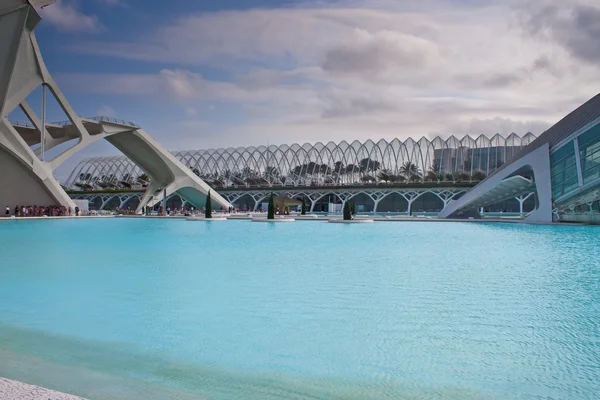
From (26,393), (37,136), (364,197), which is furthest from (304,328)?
(364,197)

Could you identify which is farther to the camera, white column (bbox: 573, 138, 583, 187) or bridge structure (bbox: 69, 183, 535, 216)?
bridge structure (bbox: 69, 183, 535, 216)

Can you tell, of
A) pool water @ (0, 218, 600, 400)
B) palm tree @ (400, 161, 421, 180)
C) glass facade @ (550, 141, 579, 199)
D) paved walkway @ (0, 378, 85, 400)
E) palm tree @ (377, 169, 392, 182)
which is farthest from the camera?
palm tree @ (377, 169, 392, 182)

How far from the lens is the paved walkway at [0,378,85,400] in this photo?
2973mm

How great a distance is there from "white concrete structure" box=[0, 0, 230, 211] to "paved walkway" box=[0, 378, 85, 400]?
27.0 metres

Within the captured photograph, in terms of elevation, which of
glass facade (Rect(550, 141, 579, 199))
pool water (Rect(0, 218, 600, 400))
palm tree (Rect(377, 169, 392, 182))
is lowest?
pool water (Rect(0, 218, 600, 400))

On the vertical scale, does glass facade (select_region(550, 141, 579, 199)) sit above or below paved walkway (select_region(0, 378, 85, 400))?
above

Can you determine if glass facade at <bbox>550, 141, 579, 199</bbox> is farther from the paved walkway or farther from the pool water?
the paved walkway

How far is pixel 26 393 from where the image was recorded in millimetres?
3043

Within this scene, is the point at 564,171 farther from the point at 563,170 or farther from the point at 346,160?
the point at 346,160

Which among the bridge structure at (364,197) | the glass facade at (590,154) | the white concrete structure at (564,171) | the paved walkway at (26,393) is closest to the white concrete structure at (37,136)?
the bridge structure at (364,197)

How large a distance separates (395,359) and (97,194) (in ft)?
236

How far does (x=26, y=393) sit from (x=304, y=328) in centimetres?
361

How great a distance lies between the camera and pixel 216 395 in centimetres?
417

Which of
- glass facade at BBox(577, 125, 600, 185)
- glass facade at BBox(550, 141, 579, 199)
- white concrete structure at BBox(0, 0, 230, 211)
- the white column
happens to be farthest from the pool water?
white concrete structure at BBox(0, 0, 230, 211)
